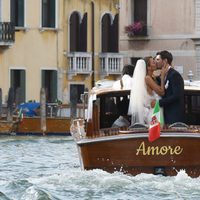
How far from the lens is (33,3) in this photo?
172 feet

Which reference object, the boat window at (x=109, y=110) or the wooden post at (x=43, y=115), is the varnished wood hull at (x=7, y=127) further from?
the boat window at (x=109, y=110)

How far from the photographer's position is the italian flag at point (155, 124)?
20391 millimetres

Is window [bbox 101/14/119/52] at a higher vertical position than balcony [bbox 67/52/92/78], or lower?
higher

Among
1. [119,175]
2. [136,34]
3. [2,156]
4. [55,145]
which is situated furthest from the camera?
[136,34]

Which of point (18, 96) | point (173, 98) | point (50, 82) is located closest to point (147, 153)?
point (173, 98)

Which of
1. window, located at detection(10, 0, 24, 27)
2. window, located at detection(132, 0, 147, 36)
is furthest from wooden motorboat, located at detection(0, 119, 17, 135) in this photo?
window, located at detection(132, 0, 147, 36)

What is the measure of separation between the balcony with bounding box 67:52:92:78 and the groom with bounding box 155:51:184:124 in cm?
3188

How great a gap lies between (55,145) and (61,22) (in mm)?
17827

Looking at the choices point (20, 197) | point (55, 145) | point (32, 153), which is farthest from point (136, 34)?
point (20, 197)

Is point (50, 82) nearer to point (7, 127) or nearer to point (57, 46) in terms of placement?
point (57, 46)

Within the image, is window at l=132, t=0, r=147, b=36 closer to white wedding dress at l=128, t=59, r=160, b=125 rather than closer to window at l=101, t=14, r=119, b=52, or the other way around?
window at l=101, t=14, r=119, b=52

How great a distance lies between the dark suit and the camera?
2120 centimetres

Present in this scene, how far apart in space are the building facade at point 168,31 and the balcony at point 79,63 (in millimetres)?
1925

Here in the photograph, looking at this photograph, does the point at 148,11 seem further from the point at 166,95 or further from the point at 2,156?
the point at 166,95
